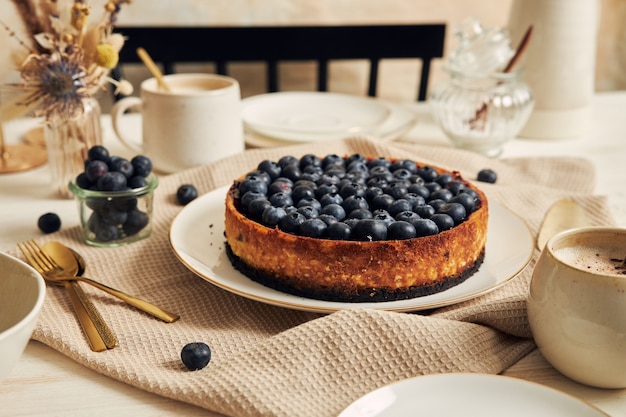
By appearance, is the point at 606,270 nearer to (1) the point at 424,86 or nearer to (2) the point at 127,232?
(2) the point at 127,232

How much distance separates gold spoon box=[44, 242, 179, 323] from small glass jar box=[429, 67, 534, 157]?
2.97 feet

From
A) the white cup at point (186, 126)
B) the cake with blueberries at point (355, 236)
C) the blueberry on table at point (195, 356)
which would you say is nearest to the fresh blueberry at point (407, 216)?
the cake with blueberries at point (355, 236)

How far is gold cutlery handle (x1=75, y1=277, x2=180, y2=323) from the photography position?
0.99m

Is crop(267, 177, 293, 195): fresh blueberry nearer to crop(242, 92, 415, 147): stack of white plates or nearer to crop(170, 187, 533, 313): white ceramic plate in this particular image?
crop(170, 187, 533, 313): white ceramic plate

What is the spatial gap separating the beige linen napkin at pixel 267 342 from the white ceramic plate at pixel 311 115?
56 cm

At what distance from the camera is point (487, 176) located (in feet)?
4.87

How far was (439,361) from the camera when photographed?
0.86 m

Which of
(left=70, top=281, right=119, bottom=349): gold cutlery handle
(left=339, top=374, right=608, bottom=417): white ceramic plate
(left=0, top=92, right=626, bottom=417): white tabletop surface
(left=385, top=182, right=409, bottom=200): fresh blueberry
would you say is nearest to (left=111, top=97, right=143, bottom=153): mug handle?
(left=0, top=92, right=626, bottom=417): white tabletop surface

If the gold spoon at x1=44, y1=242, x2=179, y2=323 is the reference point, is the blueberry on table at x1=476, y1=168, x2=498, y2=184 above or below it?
above

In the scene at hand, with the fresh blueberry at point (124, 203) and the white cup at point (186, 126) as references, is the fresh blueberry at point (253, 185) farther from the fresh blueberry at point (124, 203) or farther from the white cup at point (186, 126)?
the white cup at point (186, 126)

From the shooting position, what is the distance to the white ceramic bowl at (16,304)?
719 millimetres

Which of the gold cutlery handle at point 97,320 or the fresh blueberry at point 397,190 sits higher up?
the fresh blueberry at point 397,190

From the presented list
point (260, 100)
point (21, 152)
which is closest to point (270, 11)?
point (260, 100)

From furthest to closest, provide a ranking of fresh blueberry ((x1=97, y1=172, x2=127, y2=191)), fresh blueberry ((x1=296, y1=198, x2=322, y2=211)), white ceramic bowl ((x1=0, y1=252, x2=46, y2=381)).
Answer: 1. fresh blueberry ((x1=97, y1=172, x2=127, y2=191))
2. fresh blueberry ((x1=296, y1=198, x2=322, y2=211))
3. white ceramic bowl ((x1=0, y1=252, x2=46, y2=381))
